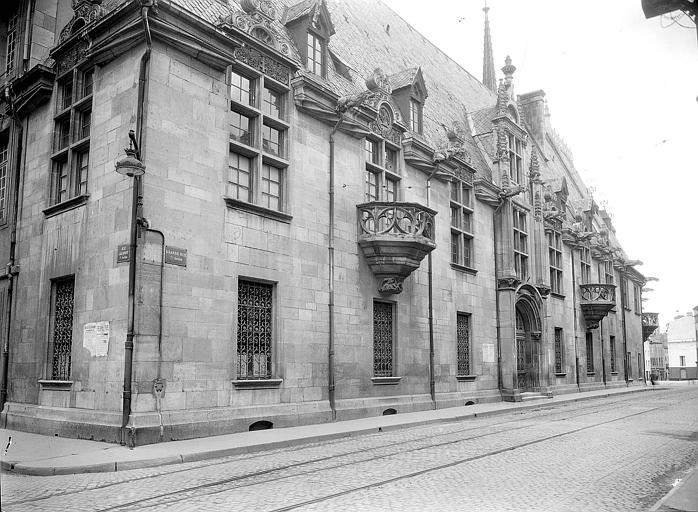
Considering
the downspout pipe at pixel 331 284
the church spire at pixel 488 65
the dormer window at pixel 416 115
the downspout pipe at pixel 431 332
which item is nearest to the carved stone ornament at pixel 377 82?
the dormer window at pixel 416 115

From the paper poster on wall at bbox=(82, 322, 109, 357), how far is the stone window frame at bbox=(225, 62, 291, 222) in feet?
13.3

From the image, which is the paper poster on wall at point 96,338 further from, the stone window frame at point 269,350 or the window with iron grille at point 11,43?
the window with iron grille at point 11,43

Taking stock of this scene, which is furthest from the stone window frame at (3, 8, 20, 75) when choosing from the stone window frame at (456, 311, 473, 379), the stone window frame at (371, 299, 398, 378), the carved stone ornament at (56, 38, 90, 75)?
the stone window frame at (456, 311, 473, 379)

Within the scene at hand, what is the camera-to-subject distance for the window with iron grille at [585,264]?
41.2 metres

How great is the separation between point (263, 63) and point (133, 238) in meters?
6.39

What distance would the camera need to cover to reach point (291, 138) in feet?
59.6

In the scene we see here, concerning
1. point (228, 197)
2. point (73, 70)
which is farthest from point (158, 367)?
point (73, 70)

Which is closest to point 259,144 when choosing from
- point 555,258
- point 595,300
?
point 555,258

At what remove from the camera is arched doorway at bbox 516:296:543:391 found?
3080cm

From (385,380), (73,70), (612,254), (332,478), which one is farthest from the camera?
(612,254)

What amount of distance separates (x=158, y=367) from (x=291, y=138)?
24.4ft

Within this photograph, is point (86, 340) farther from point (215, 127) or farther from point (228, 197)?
point (215, 127)

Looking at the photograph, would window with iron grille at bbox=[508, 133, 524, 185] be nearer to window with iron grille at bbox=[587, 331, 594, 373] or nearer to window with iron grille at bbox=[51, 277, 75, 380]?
window with iron grille at bbox=[587, 331, 594, 373]

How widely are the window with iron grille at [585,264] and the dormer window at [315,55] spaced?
2597cm
